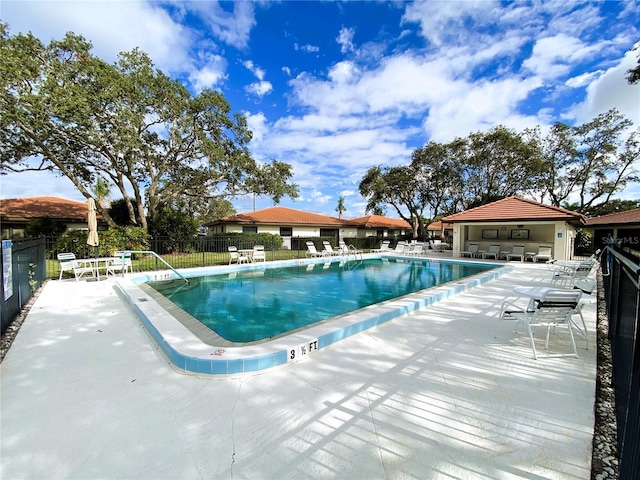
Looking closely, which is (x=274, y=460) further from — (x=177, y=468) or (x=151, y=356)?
(x=151, y=356)

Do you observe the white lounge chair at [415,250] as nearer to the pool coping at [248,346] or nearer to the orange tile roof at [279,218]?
→ the orange tile roof at [279,218]

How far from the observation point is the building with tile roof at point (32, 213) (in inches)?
849

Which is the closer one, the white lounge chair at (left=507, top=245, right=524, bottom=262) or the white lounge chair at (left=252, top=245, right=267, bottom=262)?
the white lounge chair at (left=252, top=245, right=267, bottom=262)

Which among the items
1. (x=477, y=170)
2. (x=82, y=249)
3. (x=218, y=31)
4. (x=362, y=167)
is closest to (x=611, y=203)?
(x=477, y=170)

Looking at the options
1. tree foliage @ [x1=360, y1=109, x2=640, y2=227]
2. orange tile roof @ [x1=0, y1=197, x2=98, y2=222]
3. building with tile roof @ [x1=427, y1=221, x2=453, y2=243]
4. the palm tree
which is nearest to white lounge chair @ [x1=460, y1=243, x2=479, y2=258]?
tree foliage @ [x1=360, y1=109, x2=640, y2=227]

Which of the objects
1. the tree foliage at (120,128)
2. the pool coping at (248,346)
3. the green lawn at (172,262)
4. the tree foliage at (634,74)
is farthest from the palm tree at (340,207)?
the pool coping at (248,346)

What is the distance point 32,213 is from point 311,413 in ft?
96.9

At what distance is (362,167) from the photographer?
33.2 metres

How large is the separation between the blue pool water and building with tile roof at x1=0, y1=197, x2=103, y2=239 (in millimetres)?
16405

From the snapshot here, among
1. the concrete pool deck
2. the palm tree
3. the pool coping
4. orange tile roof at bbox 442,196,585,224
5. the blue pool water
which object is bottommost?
the blue pool water

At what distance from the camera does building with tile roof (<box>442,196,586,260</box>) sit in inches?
661

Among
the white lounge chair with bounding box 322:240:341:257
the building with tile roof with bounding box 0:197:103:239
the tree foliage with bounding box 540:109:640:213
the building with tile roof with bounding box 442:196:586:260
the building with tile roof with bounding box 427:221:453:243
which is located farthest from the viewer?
the building with tile roof with bounding box 427:221:453:243

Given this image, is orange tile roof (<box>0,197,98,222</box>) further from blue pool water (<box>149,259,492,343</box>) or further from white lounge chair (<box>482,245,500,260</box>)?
white lounge chair (<box>482,245,500,260</box>)

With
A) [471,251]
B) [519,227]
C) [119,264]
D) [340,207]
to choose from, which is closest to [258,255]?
[119,264]
